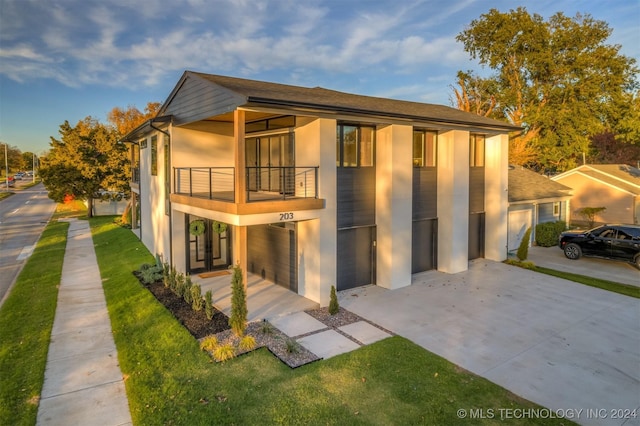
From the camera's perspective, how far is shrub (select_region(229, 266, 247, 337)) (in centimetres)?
814

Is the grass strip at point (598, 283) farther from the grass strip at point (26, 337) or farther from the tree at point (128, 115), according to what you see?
the tree at point (128, 115)

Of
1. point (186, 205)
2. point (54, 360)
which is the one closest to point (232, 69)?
point (186, 205)

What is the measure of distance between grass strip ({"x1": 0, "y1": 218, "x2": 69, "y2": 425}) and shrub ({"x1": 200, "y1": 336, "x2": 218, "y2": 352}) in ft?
8.74

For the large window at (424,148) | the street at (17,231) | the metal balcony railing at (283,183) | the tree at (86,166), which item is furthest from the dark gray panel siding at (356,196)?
the tree at (86,166)

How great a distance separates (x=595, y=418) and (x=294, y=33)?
18093mm

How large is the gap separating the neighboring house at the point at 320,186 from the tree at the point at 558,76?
827 inches

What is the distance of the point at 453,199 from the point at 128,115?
38.6 metres

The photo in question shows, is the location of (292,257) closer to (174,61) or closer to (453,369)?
(453,369)

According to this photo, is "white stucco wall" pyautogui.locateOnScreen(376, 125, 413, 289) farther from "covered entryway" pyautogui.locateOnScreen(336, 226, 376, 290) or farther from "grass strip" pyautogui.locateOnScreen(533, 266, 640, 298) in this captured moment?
"grass strip" pyautogui.locateOnScreen(533, 266, 640, 298)

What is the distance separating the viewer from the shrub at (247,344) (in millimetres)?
7660

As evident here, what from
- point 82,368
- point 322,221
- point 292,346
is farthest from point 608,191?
point 82,368

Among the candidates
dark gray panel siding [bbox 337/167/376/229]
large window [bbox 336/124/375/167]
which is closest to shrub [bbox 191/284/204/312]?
dark gray panel siding [bbox 337/167/376/229]

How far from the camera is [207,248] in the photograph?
45.4 ft

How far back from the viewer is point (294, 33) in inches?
727
